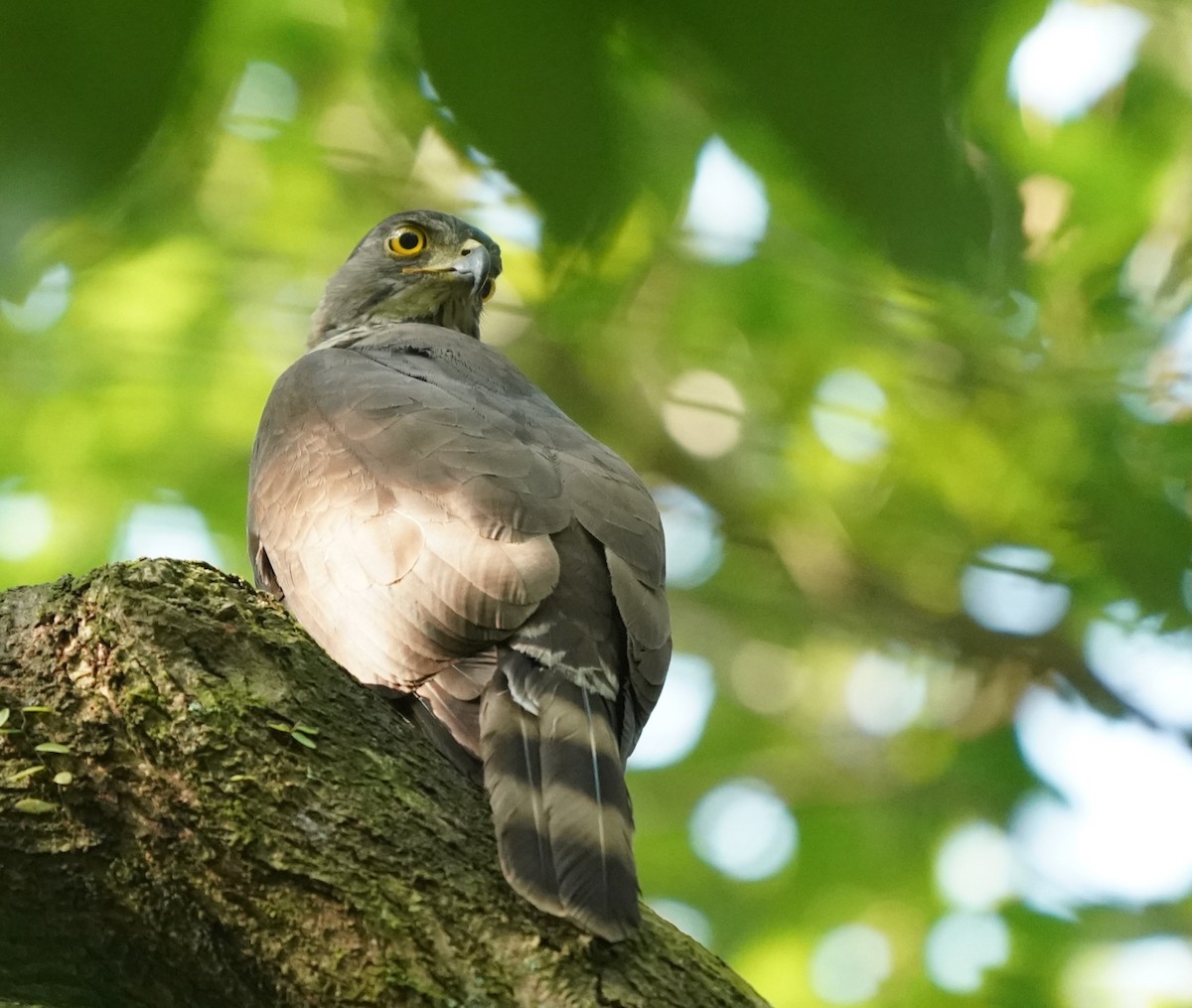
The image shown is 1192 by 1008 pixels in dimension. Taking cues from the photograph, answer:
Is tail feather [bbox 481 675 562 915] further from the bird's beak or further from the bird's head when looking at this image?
the bird's head

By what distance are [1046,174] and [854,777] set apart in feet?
27.4

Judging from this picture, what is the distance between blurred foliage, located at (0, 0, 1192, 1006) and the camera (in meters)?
1.15

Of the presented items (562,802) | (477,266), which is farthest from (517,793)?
(477,266)

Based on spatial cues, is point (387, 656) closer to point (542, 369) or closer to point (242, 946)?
point (242, 946)

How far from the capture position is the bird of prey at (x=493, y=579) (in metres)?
3.26

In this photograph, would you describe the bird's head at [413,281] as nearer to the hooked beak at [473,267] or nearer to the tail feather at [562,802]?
the hooked beak at [473,267]

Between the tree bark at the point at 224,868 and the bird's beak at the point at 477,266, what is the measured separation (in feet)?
13.0

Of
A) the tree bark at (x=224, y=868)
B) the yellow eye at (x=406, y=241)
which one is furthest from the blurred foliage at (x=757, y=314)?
the tree bark at (x=224, y=868)

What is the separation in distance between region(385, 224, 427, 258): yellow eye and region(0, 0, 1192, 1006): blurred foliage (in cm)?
50

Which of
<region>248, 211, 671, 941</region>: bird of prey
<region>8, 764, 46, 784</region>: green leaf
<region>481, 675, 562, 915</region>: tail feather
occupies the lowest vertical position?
<region>8, 764, 46, 784</region>: green leaf

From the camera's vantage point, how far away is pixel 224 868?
2.92m

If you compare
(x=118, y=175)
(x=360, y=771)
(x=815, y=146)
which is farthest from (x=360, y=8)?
(x=360, y=771)

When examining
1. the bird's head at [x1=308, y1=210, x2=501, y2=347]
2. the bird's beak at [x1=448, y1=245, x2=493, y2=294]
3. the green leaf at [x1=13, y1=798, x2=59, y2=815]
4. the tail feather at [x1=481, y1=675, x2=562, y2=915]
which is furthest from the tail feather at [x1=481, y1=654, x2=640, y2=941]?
the bird's head at [x1=308, y1=210, x2=501, y2=347]

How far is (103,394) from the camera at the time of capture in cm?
812
